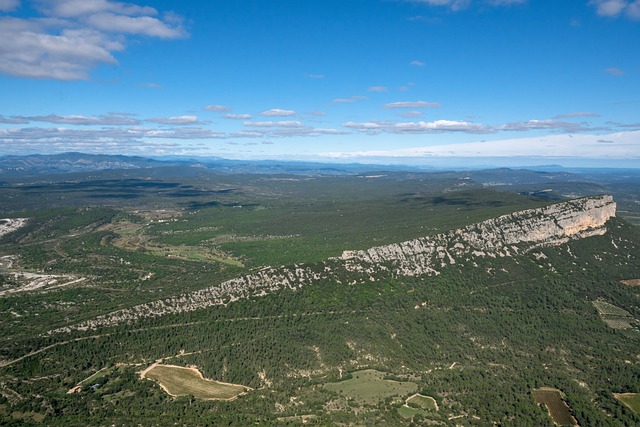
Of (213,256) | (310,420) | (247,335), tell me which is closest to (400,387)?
(310,420)

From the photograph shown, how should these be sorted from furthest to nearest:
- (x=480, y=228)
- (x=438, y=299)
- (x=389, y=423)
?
(x=480, y=228) → (x=438, y=299) → (x=389, y=423)

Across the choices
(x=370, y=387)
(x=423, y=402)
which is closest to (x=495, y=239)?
(x=423, y=402)

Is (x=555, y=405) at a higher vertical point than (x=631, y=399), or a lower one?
lower

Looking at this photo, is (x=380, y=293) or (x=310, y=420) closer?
(x=310, y=420)

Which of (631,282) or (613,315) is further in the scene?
(631,282)

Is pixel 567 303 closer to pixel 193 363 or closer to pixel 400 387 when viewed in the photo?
pixel 400 387

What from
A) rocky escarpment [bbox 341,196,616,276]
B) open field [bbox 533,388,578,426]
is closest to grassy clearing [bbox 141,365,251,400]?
open field [bbox 533,388,578,426]

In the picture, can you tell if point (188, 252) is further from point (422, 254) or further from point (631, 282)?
point (631, 282)
